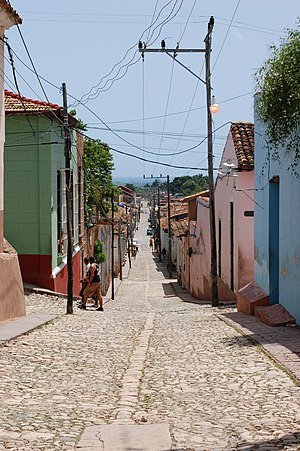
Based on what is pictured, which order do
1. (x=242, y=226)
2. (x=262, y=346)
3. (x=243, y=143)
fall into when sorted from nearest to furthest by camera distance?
(x=262, y=346), (x=242, y=226), (x=243, y=143)

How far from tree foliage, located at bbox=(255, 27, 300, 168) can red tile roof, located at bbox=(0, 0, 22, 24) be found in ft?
17.0

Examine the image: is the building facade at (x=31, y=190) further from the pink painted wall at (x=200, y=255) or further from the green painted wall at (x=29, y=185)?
the pink painted wall at (x=200, y=255)

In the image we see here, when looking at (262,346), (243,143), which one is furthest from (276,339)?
(243,143)

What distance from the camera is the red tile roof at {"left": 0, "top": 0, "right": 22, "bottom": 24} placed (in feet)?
46.3

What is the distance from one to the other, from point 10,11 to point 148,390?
29.6 ft

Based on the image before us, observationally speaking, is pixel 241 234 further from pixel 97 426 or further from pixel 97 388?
pixel 97 426

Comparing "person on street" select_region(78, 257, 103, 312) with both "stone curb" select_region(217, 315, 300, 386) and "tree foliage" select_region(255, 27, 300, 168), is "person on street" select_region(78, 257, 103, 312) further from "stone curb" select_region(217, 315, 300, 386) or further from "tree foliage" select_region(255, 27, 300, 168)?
"tree foliage" select_region(255, 27, 300, 168)

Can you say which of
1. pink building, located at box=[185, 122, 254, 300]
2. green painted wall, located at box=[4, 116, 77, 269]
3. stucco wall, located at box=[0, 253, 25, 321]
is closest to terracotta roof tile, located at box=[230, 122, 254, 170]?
pink building, located at box=[185, 122, 254, 300]

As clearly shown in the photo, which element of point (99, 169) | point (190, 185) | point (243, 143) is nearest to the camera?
point (243, 143)

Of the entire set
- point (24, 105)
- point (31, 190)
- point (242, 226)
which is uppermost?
point (24, 105)

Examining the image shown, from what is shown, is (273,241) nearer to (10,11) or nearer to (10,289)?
(10,289)

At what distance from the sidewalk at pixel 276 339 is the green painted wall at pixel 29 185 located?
8.00m

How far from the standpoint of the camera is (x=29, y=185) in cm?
2252

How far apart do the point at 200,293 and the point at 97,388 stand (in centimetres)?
2272
